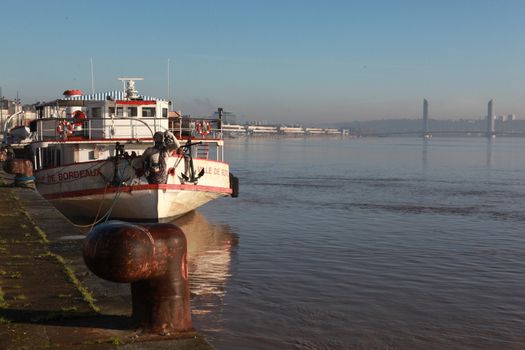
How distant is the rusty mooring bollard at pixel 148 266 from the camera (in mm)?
6301

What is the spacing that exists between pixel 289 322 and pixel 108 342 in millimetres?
5707

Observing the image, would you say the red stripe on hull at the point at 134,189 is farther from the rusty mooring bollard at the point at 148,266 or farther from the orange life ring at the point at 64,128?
the rusty mooring bollard at the point at 148,266

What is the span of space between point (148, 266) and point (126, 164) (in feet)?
49.7

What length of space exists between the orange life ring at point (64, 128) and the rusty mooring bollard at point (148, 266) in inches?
698

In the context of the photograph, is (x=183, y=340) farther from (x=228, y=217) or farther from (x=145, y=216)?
(x=228, y=217)

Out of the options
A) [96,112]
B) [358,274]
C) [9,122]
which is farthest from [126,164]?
[9,122]

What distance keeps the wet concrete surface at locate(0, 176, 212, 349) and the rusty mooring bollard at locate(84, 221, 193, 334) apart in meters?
0.21

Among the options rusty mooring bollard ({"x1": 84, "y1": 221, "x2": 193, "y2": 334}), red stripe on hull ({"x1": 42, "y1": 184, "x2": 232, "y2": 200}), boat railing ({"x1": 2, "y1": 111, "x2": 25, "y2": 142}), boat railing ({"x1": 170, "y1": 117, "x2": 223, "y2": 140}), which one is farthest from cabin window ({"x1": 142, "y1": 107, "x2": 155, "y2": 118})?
rusty mooring bollard ({"x1": 84, "y1": 221, "x2": 193, "y2": 334})

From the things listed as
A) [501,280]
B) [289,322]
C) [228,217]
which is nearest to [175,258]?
[289,322]

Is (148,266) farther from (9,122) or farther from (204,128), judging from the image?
(9,122)

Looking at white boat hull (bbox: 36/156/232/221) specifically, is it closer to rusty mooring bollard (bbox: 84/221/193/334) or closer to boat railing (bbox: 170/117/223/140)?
boat railing (bbox: 170/117/223/140)

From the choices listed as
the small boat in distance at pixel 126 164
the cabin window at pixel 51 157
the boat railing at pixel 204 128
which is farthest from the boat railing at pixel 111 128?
the boat railing at pixel 204 128

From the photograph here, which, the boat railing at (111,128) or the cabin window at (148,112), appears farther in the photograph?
the cabin window at (148,112)

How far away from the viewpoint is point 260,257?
17938 millimetres
